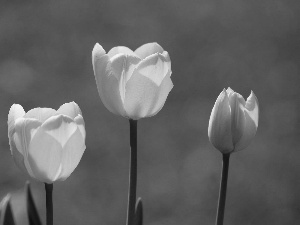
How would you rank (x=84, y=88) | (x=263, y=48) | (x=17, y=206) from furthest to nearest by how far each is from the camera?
(x=263, y=48) → (x=84, y=88) → (x=17, y=206)

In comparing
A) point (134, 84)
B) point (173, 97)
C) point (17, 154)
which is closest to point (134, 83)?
point (134, 84)

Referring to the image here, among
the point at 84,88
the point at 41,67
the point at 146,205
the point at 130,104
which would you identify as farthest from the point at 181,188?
the point at 130,104

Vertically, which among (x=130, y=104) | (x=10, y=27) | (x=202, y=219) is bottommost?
(x=202, y=219)

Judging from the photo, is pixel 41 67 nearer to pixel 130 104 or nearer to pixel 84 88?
pixel 84 88

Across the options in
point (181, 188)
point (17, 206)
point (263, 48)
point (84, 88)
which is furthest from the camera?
point (263, 48)

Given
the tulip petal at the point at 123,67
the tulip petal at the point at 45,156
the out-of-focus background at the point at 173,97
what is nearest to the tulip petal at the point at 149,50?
the tulip petal at the point at 123,67

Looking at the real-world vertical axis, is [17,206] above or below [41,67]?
below

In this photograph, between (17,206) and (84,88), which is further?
(84,88)
